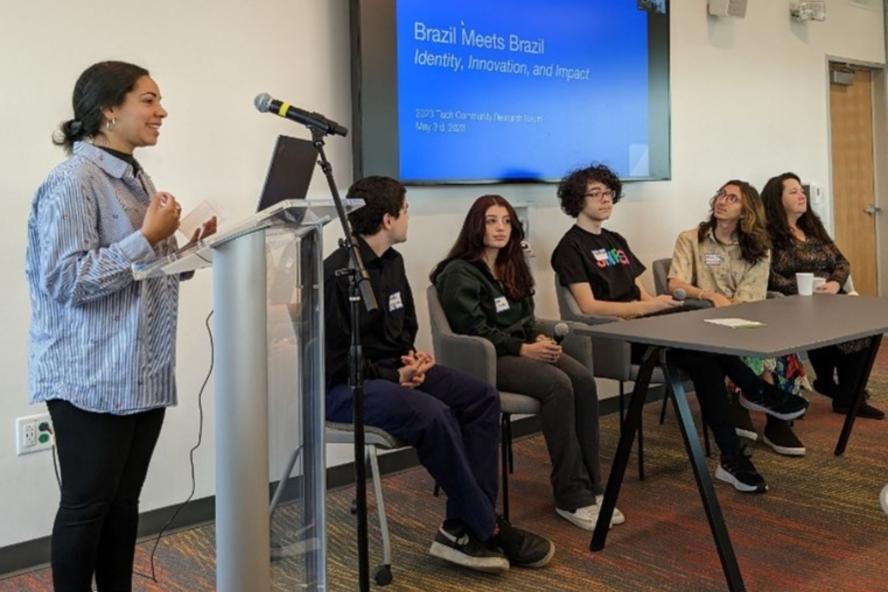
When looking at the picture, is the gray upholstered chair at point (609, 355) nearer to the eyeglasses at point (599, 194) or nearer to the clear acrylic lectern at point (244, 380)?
the eyeglasses at point (599, 194)

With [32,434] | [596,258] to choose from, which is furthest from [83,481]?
[596,258]

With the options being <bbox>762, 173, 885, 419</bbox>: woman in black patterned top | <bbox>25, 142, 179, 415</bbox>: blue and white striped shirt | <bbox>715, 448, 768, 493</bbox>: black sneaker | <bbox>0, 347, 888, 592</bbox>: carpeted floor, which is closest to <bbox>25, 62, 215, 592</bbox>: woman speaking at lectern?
<bbox>25, 142, 179, 415</bbox>: blue and white striped shirt

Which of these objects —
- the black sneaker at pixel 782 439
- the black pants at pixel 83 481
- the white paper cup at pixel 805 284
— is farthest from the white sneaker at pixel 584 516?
the black pants at pixel 83 481

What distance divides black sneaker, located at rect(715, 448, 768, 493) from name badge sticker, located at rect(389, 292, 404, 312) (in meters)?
1.40

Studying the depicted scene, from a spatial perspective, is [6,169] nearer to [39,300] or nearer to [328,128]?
[39,300]

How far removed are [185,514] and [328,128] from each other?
1.62 m

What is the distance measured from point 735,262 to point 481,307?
151cm

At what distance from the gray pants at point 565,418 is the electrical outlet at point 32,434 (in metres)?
1.44

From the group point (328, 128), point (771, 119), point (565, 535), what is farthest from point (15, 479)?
point (771, 119)

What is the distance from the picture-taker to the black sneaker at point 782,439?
136 inches

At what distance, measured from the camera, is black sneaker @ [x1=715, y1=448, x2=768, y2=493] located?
300 centimetres

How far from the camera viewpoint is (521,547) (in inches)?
93.5

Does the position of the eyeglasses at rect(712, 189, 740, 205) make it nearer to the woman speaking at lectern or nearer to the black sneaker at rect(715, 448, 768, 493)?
the black sneaker at rect(715, 448, 768, 493)

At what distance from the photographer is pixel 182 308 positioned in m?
2.78
